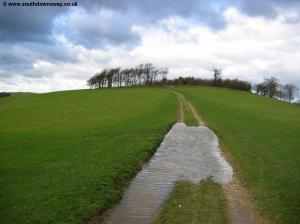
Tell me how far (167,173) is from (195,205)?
539 centimetres

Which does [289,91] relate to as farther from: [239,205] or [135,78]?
[239,205]

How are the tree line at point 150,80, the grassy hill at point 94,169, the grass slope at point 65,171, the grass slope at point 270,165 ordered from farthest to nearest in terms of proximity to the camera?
the tree line at point 150,80 → the grass slope at point 270,165 → the grassy hill at point 94,169 → the grass slope at point 65,171

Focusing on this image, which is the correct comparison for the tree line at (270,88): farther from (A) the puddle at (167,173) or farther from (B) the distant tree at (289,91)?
(A) the puddle at (167,173)

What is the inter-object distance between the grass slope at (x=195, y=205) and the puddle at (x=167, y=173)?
43 cm

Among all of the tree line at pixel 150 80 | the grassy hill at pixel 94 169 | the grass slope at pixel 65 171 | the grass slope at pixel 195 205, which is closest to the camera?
the grass slope at pixel 195 205

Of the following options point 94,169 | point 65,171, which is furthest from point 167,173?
point 65,171

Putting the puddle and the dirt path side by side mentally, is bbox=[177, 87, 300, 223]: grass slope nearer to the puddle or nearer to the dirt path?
the dirt path

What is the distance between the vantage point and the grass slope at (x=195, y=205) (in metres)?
11.8

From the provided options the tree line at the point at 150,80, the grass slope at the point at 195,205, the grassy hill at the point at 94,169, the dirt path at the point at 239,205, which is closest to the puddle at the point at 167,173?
the grass slope at the point at 195,205

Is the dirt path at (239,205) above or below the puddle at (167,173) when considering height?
above

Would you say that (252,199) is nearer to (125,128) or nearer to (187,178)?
(187,178)

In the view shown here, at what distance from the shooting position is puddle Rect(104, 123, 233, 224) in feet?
42.1

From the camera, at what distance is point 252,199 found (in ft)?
46.0

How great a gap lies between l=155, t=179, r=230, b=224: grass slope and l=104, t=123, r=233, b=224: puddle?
17.0 inches
